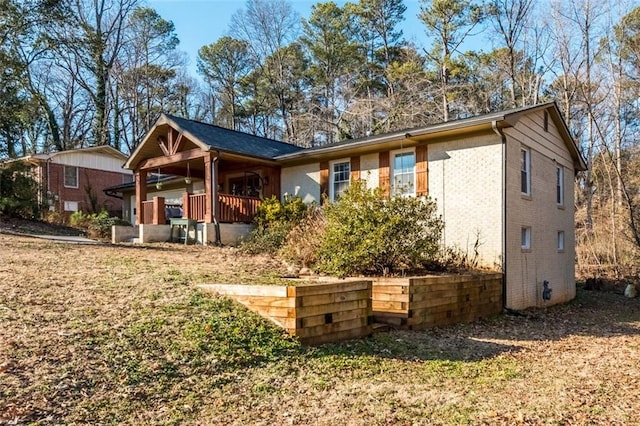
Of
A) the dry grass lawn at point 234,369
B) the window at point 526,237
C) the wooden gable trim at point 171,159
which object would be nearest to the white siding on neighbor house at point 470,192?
the window at point 526,237

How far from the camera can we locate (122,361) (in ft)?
14.0

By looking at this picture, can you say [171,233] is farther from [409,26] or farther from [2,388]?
[409,26]

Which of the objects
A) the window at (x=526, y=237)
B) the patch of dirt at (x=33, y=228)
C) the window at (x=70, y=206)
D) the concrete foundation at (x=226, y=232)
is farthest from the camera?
the window at (x=70, y=206)

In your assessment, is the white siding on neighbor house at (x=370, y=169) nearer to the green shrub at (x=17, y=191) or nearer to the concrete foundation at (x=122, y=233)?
the concrete foundation at (x=122, y=233)

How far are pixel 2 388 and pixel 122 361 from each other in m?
0.93

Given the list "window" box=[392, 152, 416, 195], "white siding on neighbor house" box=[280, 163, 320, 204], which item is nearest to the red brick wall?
"white siding on neighbor house" box=[280, 163, 320, 204]

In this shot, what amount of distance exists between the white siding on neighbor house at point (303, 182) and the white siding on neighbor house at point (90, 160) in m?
14.9

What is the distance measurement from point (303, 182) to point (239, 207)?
2272 mm

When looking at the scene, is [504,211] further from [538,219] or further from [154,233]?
[154,233]

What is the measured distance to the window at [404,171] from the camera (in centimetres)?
1268

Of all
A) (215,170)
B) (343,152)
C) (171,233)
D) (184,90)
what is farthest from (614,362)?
(184,90)

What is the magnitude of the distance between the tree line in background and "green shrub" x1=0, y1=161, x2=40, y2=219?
83.1 inches

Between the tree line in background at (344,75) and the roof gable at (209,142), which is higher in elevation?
the tree line in background at (344,75)

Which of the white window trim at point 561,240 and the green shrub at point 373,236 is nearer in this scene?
the green shrub at point 373,236
